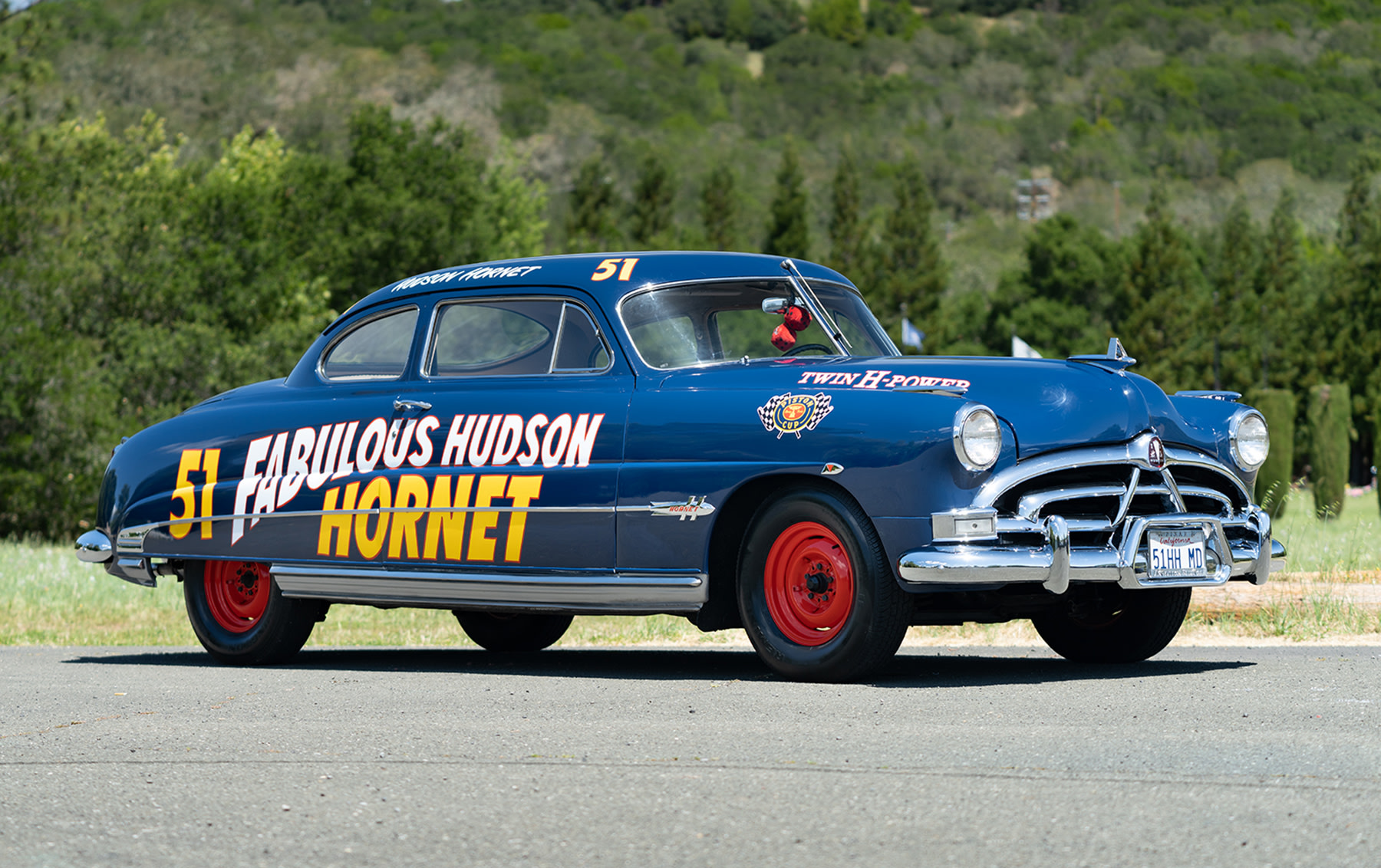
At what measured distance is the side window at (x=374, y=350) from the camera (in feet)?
31.4

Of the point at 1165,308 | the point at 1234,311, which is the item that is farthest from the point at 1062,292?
the point at 1165,308

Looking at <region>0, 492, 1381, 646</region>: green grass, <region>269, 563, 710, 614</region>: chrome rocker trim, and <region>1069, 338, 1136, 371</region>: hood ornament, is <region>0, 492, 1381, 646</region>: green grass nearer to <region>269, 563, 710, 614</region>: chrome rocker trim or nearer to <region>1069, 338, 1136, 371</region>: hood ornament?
<region>269, 563, 710, 614</region>: chrome rocker trim

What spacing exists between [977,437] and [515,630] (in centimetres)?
410

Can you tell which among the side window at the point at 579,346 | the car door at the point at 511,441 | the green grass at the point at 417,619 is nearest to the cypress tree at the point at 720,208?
the green grass at the point at 417,619

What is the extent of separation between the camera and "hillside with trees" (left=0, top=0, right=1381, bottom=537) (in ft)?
109

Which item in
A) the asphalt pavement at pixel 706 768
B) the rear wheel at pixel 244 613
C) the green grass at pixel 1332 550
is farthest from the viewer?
the green grass at pixel 1332 550

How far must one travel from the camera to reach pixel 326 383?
9883 millimetres

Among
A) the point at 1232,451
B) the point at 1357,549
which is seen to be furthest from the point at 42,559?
the point at 1232,451

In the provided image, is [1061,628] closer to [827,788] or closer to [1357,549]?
[827,788]

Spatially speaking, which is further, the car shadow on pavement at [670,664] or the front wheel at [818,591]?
the car shadow on pavement at [670,664]

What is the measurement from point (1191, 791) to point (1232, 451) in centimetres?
357

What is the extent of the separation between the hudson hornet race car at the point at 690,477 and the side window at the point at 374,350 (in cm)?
2

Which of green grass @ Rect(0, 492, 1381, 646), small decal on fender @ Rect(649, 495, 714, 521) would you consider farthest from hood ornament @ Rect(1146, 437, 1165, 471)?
green grass @ Rect(0, 492, 1381, 646)

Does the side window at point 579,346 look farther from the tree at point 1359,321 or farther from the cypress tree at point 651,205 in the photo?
the cypress tree at point 651,205
